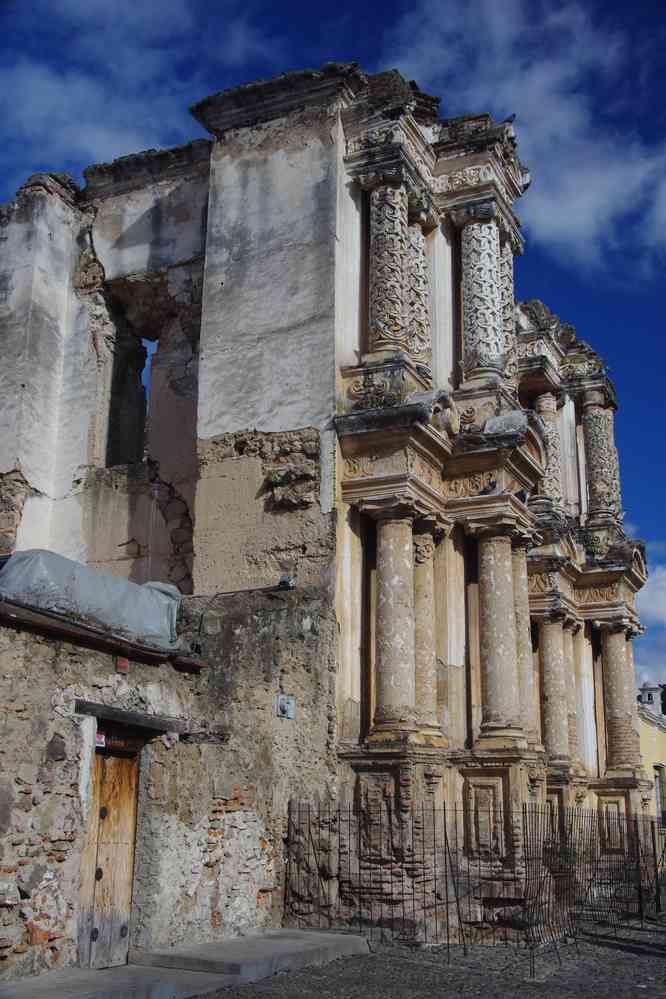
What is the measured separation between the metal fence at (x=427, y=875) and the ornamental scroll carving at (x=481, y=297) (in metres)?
6.07

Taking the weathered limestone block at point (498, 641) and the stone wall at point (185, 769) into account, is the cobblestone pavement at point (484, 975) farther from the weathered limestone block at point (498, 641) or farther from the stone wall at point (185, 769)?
the weathered limestone block at point (498, 641)

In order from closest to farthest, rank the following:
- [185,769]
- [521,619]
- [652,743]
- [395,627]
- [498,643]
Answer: [185,769] < [395,627] < [498,643] < [521,619] < [652,743]

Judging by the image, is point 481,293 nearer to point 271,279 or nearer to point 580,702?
point 271,279

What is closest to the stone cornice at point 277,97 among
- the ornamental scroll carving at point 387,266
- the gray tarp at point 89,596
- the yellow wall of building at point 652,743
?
the ornamental scroll carving at point 387,266

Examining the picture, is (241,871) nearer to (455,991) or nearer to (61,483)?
(455,991)

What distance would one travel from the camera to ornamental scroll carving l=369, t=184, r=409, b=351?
1376 centimetres

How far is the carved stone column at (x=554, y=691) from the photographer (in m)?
18.3

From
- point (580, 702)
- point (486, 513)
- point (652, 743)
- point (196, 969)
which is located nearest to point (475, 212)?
point (486, 513)

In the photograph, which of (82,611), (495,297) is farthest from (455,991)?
(495,297)

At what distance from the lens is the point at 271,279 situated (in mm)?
14086

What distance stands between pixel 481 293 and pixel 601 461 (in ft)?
26.9

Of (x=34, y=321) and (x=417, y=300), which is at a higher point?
(x=34, y=321)

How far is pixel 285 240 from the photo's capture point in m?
14.2

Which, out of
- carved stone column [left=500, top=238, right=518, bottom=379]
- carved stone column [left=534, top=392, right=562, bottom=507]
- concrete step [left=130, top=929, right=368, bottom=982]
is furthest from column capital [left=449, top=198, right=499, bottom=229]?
concrete step [left=130, top=929, right=368, bottom=982]
